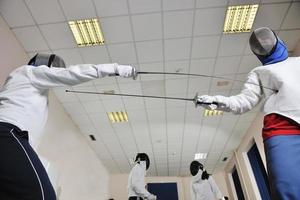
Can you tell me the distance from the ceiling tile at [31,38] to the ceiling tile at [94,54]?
62 cm

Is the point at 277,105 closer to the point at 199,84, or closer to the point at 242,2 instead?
the point at 242,2


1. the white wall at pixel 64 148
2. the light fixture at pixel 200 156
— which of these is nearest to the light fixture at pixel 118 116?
the white wall at pixel 64 148

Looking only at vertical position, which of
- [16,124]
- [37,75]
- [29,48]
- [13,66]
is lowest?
[16,124]

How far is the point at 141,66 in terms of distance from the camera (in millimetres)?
4348

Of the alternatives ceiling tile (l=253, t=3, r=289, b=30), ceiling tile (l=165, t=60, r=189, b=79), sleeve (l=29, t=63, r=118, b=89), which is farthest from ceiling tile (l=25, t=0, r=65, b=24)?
ceiling tile (l=253, t=3, r=289, b=30)

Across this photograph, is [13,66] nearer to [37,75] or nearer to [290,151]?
[37,75]

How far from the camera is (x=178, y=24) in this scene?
11.9ft

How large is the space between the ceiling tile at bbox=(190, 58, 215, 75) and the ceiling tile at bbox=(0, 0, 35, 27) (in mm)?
2834

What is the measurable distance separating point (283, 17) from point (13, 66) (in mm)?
4278

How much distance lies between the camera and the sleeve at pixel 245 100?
5.22ft

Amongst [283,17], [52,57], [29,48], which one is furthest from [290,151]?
[29,48]

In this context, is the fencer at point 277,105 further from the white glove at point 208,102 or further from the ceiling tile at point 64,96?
the ceiling tile at point 64,96

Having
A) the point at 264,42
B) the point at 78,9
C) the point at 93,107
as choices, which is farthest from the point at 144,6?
the point at 93,107

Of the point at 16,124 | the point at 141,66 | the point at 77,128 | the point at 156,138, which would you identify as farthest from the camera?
the point at 156,138
